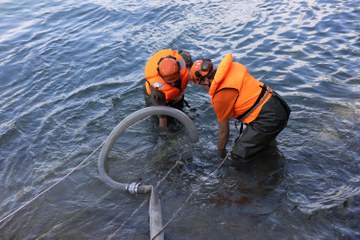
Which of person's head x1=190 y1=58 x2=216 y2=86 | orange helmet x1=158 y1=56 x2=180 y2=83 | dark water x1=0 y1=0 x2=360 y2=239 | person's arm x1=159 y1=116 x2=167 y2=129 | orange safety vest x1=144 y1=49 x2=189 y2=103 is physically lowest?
dark water x1=0 y1=0 x2=360 y2=239

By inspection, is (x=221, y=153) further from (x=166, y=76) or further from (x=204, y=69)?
(x=204, y=69)

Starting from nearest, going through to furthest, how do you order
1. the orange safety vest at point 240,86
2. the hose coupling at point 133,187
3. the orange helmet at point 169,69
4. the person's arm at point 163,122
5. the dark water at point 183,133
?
the orange safety vest at point 240,86 → the dark water at point 183,133 → the hose coupling at point 133,187 → the orange helmet at point 169,69 → the person's arm at point 163,122

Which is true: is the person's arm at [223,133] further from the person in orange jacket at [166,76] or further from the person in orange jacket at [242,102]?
the person in orange jacket at [166,76]

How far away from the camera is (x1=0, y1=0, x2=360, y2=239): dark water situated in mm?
5559

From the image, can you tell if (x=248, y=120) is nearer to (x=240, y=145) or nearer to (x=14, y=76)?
(x=240, y=145)

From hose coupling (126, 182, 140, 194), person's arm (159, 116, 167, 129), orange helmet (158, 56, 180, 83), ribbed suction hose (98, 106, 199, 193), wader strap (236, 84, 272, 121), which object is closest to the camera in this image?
wader strap (236, 84, 272, 121)

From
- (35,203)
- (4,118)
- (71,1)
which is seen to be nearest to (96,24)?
(71,1)

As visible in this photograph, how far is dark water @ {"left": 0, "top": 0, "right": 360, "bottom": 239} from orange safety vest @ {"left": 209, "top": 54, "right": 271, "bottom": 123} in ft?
4.40

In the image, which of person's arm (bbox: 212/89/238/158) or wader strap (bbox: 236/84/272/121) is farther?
wader strap (bbox: 236/84/272/121)

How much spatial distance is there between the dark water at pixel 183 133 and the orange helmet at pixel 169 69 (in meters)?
1.82

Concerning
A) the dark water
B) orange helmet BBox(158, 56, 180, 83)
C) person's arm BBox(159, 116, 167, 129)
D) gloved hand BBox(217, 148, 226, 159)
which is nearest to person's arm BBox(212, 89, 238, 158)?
gloved hand BBox(217, 148, 226, 159)

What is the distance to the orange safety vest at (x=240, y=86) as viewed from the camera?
5387 mm

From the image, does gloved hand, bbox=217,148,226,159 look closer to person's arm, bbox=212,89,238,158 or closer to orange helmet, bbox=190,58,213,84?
person's arm, bbox=212,89,238,158

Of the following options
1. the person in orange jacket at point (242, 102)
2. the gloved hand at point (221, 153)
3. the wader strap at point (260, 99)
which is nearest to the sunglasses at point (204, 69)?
the person in orange jacket at point (242, 102)
